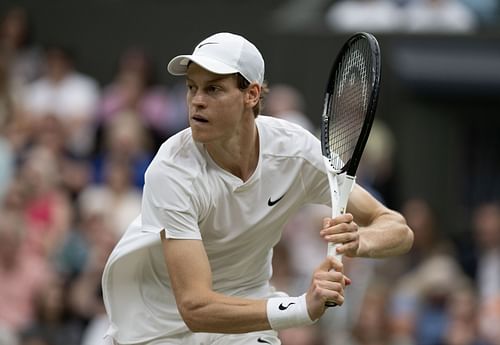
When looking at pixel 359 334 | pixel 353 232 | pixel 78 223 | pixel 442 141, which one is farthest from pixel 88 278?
pixel 353 232

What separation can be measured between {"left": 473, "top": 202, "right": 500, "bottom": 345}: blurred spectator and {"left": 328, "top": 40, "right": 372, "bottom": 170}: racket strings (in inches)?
170

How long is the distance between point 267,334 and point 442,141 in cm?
673

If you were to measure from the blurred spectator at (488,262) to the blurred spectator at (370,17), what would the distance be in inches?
91.2

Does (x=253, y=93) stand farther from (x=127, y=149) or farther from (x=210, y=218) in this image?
(x=127, y=149)

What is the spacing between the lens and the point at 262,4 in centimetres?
1395

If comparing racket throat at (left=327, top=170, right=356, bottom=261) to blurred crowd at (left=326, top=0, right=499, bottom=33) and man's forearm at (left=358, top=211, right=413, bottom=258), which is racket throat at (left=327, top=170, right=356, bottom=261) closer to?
man's forearm at (left=358, top=211, right=413, bottom=258)

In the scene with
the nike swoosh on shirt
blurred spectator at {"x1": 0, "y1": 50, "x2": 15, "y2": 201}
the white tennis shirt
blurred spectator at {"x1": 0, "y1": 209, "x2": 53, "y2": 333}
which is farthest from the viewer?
blurred spectator at {"x1": 0, "y1": 50, "x2": 15, "y2": 201}

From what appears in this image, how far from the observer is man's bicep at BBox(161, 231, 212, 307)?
5.79 m

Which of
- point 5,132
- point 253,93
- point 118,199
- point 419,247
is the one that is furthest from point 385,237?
point 5,132

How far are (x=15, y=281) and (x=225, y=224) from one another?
456cm

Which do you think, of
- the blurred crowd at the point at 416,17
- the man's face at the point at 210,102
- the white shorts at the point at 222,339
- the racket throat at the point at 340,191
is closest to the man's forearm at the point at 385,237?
the racket throat at the point at 340,191

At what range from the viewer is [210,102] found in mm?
5898

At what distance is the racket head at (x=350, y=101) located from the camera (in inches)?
232

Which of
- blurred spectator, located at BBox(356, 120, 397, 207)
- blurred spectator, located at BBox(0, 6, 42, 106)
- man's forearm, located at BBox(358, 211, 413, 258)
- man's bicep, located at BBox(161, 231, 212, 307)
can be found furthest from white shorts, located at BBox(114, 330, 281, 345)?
blurred spectator, located at BBox(0, 6, 42, 106)
